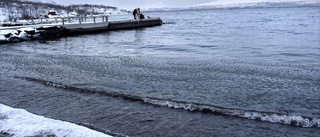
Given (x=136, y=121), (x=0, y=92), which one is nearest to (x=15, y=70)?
(x=0, y=92)

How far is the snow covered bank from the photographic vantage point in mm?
3096

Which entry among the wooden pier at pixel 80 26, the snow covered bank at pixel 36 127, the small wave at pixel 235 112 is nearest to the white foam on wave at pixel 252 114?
the small wave at pixel 235 112

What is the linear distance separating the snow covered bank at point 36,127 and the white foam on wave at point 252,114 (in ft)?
6.32

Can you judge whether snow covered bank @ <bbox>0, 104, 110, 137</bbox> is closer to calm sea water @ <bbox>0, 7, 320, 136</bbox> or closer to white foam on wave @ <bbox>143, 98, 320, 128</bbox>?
calm sea water @ <bbox>0, 7, 320, 136</bbox>

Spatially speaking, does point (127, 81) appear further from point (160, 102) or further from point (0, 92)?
point (0, 92)

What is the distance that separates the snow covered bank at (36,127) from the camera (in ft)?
10.2

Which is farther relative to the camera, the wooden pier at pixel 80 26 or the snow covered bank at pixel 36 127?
the wooden pier at pixel 80 26

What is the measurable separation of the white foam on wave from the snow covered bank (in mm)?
1925

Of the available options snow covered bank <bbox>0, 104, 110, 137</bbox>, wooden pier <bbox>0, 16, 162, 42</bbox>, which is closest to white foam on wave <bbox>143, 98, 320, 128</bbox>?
snow covered bank <bbox>0, 104, 110, 137</bbox>

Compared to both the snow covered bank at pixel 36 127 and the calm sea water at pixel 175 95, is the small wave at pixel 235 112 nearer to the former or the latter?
the calm sea water at pixel 175 95

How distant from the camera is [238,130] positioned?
3672 millimetres

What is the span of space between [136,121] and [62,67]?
17.7 feet

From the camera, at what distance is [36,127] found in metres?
3.28

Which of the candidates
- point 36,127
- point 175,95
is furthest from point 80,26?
point 36,127
